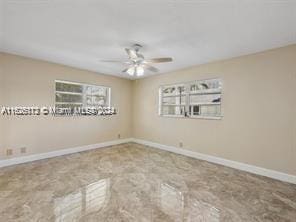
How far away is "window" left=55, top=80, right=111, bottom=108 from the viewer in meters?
4.20

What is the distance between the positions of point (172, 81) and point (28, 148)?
3.97 meters

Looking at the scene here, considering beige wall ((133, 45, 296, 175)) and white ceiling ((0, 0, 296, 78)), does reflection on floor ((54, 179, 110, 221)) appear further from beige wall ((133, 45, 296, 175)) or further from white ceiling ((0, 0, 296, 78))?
beige wall ((133, 45, 296, 175))

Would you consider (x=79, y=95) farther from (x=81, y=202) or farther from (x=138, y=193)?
(x=138, y=193)

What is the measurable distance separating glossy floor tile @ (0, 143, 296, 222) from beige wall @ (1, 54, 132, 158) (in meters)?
0.57

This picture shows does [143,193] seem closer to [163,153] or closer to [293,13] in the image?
[163,153]

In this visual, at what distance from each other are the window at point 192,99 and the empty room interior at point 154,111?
0.03m

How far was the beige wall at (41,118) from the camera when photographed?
3397mm

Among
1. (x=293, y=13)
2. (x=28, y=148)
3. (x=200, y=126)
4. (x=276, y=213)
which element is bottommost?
(x=276, y=213)

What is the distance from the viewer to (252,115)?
3.21 metres

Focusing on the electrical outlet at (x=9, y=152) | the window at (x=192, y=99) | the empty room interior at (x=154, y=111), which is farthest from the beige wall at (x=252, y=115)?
the electrical outlet at (x=9, y=152)

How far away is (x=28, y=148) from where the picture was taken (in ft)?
11.8

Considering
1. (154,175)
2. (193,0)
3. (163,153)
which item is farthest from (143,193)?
(193,0)

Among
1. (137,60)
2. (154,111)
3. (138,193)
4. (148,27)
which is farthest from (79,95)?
(138,193)

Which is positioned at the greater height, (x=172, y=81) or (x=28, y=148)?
(x=172, y=81)
